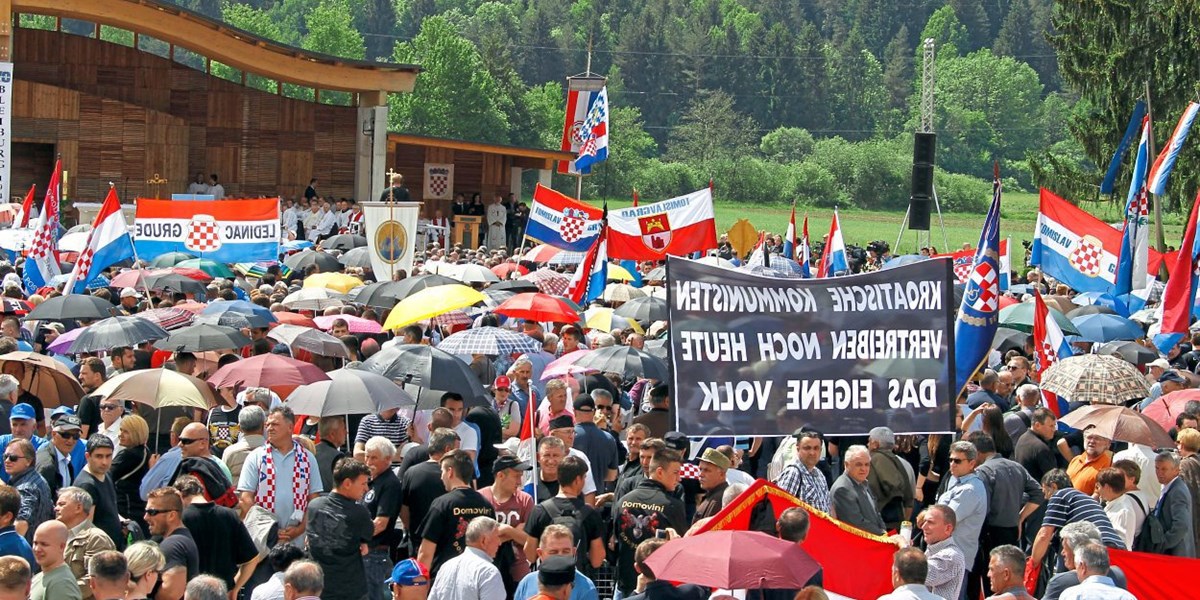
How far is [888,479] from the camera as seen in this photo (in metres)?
10.6

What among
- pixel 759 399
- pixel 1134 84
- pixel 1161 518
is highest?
pixel 1134 84

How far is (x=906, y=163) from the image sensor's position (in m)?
106

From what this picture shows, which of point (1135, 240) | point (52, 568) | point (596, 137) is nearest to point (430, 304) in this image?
point (52, 568)

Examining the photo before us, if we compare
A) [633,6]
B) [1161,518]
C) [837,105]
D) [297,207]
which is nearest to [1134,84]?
[297,207]

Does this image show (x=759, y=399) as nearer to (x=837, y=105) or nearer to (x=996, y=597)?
(x=996, y=597)

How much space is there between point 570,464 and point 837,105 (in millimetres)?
129798

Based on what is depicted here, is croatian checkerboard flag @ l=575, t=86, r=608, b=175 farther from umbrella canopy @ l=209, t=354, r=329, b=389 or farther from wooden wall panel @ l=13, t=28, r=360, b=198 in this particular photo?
umbrella canopy @ l=209, t=354, r=329, b=389

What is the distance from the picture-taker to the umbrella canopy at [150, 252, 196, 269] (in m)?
21.4

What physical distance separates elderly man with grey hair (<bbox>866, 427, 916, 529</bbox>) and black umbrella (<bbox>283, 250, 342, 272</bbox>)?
12.3 meters

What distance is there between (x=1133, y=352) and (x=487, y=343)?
6.73m

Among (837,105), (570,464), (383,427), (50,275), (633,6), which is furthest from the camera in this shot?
(633,6)

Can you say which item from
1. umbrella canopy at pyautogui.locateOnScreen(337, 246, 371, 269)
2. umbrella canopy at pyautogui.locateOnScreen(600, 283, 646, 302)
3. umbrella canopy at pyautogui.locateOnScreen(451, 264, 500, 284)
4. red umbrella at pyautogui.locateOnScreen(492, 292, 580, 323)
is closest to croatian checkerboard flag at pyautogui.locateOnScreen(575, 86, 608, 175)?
umbrella canopy at pyautogui.locateOnScreen(337, 246, 371, 269)

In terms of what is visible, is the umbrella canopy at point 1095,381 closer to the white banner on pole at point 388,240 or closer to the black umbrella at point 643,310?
the black umbrella at point 643,310

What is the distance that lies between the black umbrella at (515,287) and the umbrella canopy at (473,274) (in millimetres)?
1543
